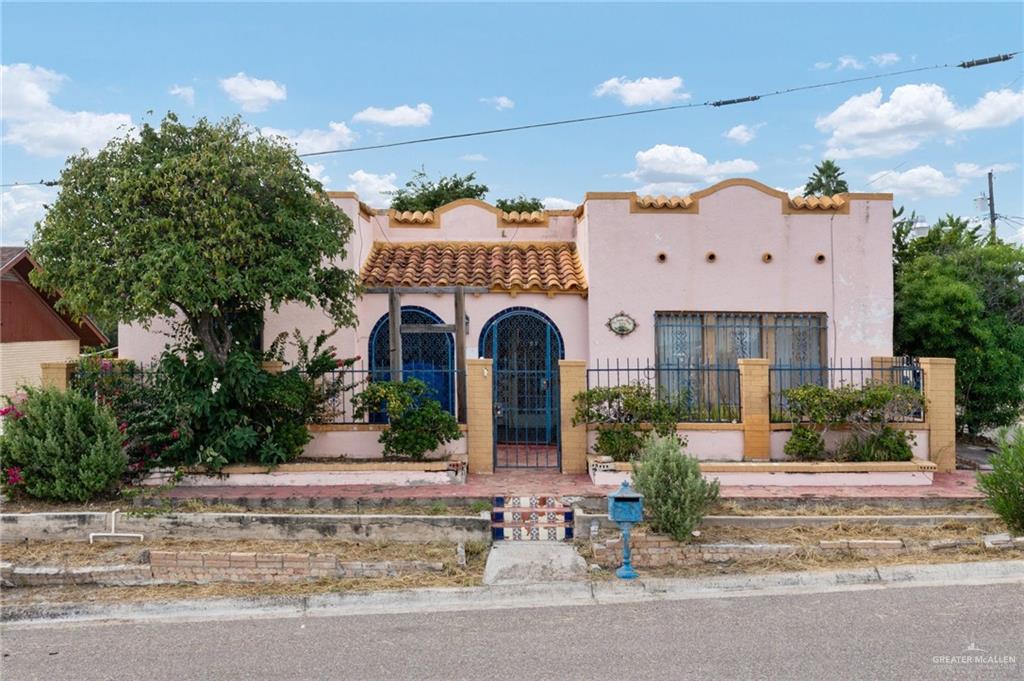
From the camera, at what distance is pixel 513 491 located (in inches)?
364

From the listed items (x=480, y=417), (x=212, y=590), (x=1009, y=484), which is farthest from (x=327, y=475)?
(x=1009, y=484)

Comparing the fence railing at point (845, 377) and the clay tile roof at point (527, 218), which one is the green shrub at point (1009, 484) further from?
the clay tile roof at point (527, 218)

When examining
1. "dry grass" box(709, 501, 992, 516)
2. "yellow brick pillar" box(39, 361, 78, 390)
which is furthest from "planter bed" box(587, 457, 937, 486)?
"yellow brick pillar" box(39, 361, 78, 390)

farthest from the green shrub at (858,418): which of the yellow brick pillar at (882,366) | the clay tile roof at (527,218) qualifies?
the clay tile roof at (527,218)

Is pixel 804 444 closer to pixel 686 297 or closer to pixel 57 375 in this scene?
pixel 686 297

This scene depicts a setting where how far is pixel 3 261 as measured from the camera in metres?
16.8

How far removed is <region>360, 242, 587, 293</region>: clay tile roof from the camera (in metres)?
12.2

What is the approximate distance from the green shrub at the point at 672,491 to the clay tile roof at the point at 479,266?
486 centimetres

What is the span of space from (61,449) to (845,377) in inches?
425

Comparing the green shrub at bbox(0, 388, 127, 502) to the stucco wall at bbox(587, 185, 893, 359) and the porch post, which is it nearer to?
the porch post

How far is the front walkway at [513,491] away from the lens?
8.98m

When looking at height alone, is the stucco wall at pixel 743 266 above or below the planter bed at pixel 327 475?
above

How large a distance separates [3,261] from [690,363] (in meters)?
14.8

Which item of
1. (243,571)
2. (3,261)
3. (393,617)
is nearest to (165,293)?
(243,571)
